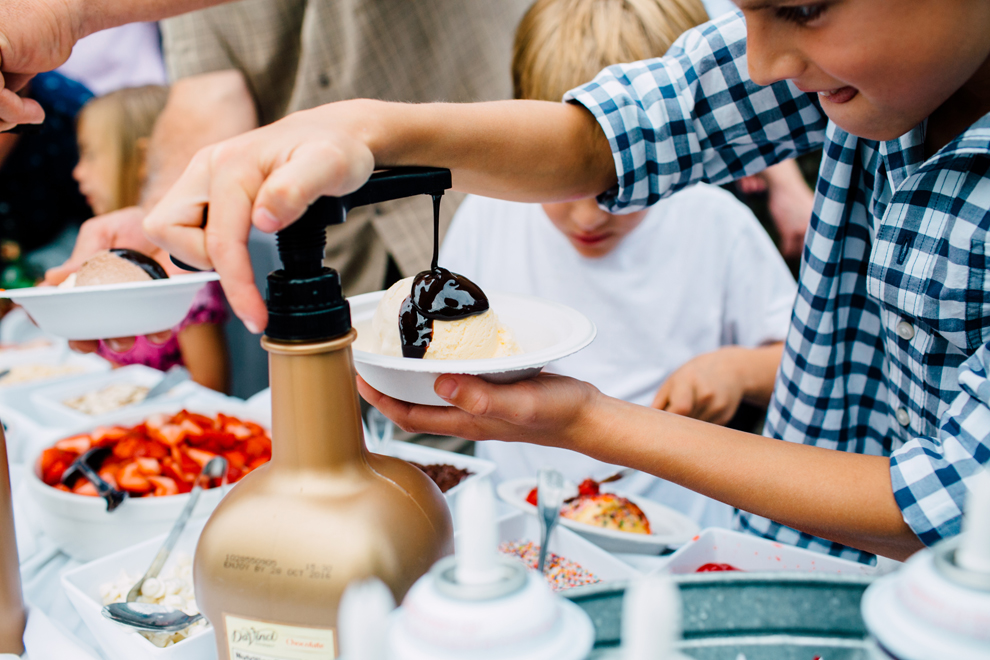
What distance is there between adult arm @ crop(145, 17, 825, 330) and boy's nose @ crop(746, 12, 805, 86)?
11.9 inches

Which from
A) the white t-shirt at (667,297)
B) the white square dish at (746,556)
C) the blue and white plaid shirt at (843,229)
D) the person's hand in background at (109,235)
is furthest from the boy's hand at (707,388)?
the person's hand in background at (109,235)

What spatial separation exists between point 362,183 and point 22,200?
3.87 m

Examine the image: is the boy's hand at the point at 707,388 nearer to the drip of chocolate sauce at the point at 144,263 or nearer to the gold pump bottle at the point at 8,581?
the drip of chocolate sauce at the point at 144,263

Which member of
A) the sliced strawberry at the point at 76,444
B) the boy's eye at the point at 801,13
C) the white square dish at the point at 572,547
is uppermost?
the boy's eye at the point at 801,13

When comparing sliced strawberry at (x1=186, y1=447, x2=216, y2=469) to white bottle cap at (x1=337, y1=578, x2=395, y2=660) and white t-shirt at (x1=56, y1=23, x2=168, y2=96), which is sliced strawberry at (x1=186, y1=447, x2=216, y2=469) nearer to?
white bottle cap at (x1=337, y1=578, x2=395, y2=660)

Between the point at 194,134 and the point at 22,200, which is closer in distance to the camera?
the point at 194,134

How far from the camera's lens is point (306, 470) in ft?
1.88

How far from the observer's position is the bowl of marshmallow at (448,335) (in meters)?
0.73

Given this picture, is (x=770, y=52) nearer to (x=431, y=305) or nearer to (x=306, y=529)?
(x=431, y=305)

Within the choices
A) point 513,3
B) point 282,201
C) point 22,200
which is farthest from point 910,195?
point 22,200

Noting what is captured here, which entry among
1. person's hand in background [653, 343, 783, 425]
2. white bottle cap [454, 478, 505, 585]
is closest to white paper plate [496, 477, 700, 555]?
person's hand in background [653, 343, 783, 425]

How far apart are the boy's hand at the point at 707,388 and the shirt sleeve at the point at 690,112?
2.10 feet

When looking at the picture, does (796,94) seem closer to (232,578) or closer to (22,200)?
(232,578)

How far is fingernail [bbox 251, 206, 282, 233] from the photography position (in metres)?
0.53
